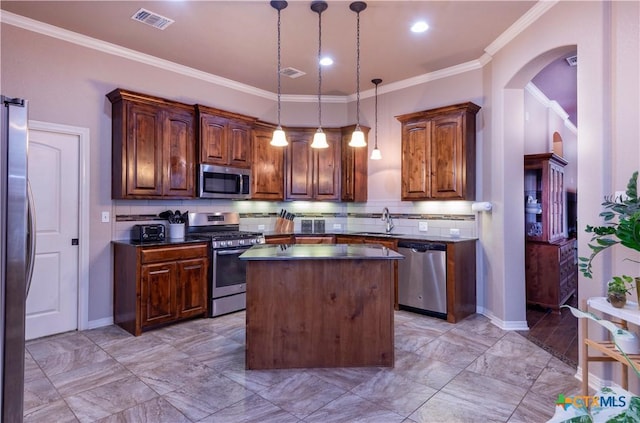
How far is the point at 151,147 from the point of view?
3.97 metres

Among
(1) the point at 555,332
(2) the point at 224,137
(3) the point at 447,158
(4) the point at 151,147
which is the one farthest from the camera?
(2) the point at 224,137

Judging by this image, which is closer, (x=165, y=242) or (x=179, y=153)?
(x=165, y=242)

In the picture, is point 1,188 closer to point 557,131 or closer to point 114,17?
point 114,17

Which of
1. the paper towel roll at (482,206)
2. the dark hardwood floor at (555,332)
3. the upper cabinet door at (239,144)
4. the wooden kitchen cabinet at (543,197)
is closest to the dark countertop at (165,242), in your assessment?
the upper cabinet door at (239,144)

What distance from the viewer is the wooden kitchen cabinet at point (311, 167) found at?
541 centimetres

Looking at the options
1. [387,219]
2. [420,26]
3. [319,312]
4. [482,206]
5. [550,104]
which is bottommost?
[319,312]

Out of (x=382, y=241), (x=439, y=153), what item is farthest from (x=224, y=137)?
(x=439, y=153)

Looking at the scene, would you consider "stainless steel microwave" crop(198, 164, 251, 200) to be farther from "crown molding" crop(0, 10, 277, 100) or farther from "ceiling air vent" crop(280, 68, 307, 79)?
"ceiling air vent" crop(280, 68, 307, 79)

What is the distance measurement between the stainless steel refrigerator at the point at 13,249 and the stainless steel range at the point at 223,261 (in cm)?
254

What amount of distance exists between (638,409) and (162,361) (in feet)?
10.5

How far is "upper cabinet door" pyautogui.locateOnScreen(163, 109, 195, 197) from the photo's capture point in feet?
13.5

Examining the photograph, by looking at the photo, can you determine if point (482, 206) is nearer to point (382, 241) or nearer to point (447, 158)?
point (447, 158)

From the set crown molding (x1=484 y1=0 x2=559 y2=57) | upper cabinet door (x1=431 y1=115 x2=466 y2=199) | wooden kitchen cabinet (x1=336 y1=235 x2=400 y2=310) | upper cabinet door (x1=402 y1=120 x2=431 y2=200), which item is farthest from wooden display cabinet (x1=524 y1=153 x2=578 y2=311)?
wooden kitchen cabinet (x1=336 y1=235 x2=400 y2=310)

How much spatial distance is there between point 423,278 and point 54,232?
4.01 meters
